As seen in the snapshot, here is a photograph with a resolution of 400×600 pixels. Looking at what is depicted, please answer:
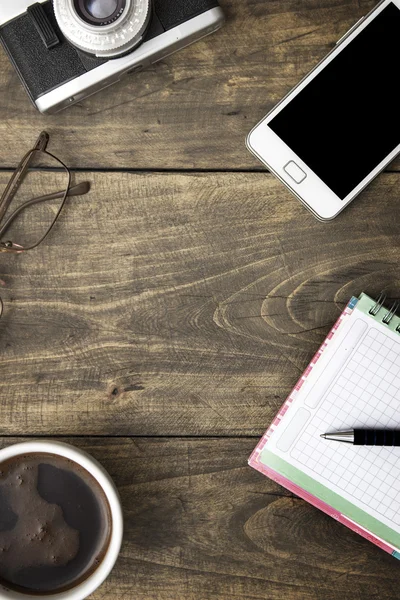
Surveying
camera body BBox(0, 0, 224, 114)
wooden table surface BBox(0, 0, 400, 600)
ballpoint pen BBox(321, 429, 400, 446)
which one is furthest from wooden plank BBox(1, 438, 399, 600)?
camera body BBox(0, 0, 224, 114)

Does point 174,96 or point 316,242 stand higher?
point 174,96

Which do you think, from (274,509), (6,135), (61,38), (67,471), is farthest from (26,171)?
(274,509)

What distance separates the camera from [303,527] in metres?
0.75

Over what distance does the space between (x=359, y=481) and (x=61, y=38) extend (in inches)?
22.3

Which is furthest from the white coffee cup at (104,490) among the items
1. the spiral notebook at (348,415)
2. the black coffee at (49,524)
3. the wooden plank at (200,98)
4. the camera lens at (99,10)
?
the camera lens at (99,10)

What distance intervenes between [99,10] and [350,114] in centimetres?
29

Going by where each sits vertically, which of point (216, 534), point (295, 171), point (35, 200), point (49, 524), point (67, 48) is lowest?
point (216, 534)

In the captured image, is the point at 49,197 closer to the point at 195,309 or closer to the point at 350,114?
the point at 195,309

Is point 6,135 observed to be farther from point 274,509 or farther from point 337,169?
point 274,509

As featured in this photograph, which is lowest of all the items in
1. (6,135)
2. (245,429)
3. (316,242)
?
(245,429)

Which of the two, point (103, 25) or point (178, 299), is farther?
point (178, 299)

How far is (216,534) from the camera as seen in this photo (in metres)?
0.75

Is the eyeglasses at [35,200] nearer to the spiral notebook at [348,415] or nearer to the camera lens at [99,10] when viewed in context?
the camera lens at [99,10]

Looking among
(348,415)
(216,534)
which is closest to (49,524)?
(216,534)
